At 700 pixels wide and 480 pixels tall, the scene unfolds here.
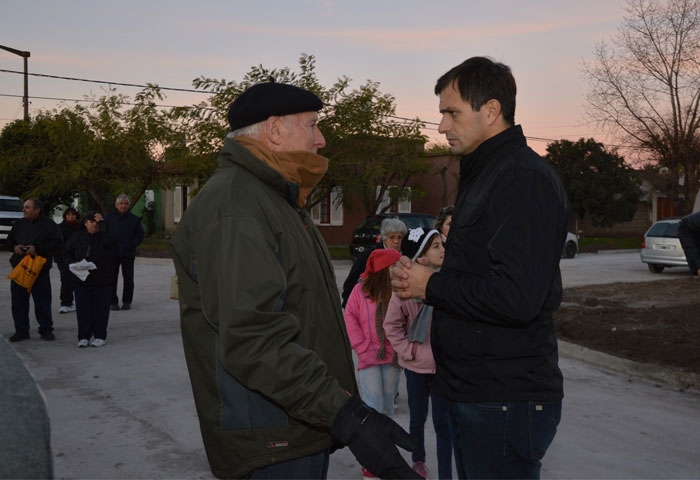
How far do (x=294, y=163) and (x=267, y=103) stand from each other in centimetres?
23

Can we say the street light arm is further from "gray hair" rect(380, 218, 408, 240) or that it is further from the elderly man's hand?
the elderly man's hand

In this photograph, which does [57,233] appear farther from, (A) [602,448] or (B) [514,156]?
(B) [514,156]

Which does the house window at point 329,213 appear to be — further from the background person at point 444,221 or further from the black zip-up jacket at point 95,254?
the background person at point 444,221

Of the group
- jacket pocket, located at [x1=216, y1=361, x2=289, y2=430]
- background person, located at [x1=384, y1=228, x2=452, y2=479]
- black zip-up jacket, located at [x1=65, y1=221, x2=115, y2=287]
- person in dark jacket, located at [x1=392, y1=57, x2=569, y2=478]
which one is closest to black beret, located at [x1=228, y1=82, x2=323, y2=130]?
person in dark jacket, located at [x1=392, y1=57, x2=569, y2=478]

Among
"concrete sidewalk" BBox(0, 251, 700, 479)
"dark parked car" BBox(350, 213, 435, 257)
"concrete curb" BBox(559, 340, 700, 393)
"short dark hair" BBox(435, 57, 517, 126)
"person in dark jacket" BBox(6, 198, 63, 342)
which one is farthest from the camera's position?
"dark parked car" BBox(350, 213, 435, 257)

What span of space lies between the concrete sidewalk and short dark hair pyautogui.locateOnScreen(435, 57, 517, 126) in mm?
A: 3064

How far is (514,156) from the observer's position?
2611 mm

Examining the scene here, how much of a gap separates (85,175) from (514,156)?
30549 millimetres

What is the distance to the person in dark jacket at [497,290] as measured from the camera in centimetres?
244

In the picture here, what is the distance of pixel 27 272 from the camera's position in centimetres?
1003

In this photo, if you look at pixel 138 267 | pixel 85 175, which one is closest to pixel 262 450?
pixel 138 267

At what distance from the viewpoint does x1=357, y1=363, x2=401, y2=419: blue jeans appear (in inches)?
213

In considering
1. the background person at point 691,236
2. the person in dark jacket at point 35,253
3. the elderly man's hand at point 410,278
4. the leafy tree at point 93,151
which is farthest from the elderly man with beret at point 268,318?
the leafy tree at point 93,151

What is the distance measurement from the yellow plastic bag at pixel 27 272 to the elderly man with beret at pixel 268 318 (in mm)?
8405
